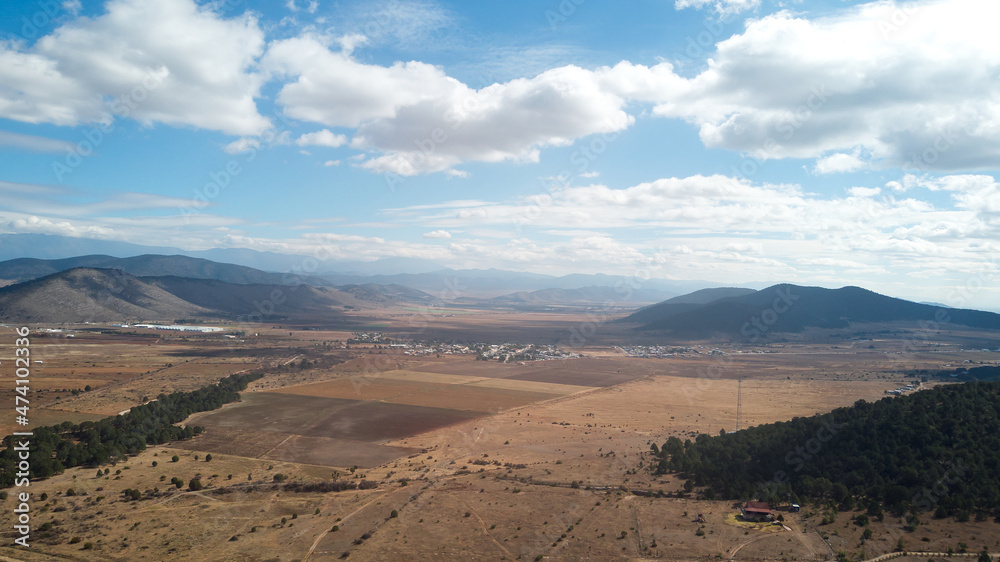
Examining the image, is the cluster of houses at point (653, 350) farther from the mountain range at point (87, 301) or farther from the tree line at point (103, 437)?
the mountain range at point (87, 301)

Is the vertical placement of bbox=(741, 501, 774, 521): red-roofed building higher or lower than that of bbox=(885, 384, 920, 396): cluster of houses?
lower

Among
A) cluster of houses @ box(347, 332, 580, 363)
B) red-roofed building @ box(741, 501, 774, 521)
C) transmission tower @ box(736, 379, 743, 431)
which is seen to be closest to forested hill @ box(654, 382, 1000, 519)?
red-roofed building @ box(741, 501, 774, 521)

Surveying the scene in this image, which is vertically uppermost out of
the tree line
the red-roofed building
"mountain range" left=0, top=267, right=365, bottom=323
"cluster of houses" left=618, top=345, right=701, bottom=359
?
"mountain range" left=0, top=267, right=365, bottom=323

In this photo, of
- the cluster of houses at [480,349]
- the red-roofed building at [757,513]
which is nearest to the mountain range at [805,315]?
the cluster of houses at [480,349]

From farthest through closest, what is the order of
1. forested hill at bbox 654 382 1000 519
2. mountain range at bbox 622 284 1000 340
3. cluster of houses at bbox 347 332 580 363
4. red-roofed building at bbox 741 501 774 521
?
mountain range at bbox 622 284 1000 340 < cluster of houses at bbox 347 332 580 363 < forested hill at bbox 654 382 1000 519 < red-roofed building at bbox 741 501 774 521

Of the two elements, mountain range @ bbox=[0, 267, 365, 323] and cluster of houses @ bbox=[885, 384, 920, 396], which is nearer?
cluster of houses @ bbox=[885, 384, 920, 396]

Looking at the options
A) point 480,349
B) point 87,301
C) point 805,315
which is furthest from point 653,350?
point 87,301

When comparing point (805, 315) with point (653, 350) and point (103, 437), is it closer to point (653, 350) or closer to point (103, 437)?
point (653, 350)

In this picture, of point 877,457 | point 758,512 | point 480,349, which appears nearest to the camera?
point 758,512

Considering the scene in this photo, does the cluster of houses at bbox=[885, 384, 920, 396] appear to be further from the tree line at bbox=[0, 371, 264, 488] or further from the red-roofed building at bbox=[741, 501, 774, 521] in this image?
the tree line at bbox=[0, 371, 264, 488]

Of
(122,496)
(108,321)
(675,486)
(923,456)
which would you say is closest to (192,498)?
(122,496)

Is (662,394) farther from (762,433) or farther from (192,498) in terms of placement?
(192,498)
